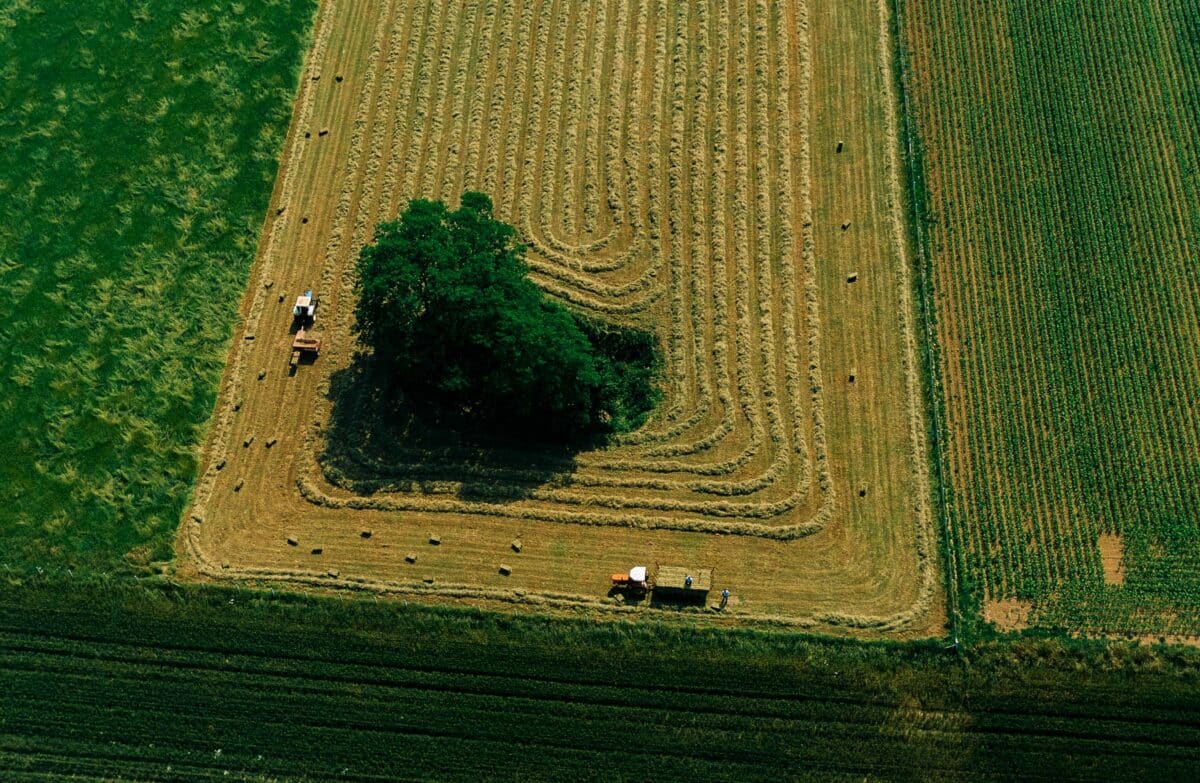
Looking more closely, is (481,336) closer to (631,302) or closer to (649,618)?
(631,302)

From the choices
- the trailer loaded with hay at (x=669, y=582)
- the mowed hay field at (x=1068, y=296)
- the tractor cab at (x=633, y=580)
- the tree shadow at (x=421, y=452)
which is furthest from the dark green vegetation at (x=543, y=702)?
the tree shadow at (x=421, y=452)

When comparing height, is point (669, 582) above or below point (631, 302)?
below

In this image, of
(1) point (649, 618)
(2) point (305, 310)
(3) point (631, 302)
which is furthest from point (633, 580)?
(2) point (305, 310)

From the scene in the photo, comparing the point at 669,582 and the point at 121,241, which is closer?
the point at 669,582

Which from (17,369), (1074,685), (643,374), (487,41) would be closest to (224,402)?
(17,369)

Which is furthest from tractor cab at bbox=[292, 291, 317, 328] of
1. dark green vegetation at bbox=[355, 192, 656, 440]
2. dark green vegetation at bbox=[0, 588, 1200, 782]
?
dark green vegetation at bbox=[0, 588, 1200, 782]

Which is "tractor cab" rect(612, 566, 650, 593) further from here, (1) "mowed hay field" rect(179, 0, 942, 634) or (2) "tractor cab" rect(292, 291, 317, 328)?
(2) "tractor cab" rect(292, 291, 317, 328)
